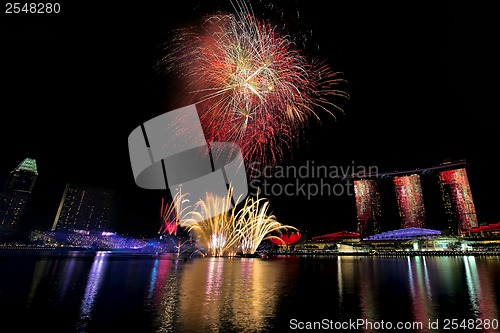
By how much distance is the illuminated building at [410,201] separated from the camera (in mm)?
118188

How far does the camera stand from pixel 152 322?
1031 centimetres

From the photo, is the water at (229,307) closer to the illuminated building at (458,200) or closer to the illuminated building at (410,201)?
the illuminated building at (458,200)

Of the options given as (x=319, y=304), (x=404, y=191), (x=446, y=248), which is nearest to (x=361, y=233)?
(x=404, y=191)

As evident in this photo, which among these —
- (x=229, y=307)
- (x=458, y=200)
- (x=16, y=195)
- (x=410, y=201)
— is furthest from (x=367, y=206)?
(x=16, y=195)

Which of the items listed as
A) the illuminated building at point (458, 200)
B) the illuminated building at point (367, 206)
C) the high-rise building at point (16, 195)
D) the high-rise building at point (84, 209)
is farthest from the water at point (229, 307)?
the high-rise building at point (84, 209)

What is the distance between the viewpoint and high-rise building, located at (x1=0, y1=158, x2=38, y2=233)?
128m

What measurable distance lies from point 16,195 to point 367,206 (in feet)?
499

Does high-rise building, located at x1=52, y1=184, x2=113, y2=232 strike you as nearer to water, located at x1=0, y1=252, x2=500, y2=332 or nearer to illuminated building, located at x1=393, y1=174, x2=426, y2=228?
illuminated building, located at x1=393, y1=174, x2=426, y2=228

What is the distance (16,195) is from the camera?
133750 mm

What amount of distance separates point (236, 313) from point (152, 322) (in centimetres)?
309

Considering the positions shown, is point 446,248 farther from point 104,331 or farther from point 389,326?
point 104,331

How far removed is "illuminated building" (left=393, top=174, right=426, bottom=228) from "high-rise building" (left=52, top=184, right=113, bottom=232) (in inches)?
5310

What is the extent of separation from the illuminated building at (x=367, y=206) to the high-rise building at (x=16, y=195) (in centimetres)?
14409

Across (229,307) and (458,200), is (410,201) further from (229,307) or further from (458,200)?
(229,307)
